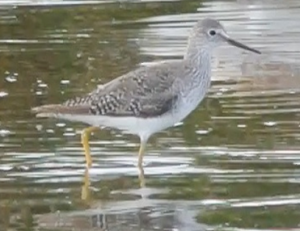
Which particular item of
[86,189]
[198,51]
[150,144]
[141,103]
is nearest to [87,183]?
[86,189]

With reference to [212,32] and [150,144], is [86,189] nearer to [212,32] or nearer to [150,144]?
[150,144]

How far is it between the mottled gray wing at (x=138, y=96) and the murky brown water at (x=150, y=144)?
0.42 metres

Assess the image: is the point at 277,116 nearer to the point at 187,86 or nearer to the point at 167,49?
the point at 187,86

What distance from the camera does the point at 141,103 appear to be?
11.2m

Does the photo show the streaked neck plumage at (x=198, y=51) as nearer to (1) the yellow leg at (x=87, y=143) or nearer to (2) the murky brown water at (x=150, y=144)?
(2) the murky brown water at (x=150, y=144)

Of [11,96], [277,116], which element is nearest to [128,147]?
[277,116]

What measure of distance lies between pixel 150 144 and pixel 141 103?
2.57 ft

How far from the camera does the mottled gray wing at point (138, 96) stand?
11.1 meters

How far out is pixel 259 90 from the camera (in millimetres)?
14398

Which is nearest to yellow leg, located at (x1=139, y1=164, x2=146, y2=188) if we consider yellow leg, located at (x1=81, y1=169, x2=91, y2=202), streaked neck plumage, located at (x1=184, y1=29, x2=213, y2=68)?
yellow leg, located at (x1=81, y1=169, x2=91, y2=202)

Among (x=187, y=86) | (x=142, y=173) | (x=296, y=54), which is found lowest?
(x=142, y=173)

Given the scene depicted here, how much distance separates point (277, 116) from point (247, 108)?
20.1 inches

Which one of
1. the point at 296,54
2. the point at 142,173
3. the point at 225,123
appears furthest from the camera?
the point at 296,54

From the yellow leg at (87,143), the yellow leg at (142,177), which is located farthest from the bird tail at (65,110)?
the yellow leg at (142,177)
